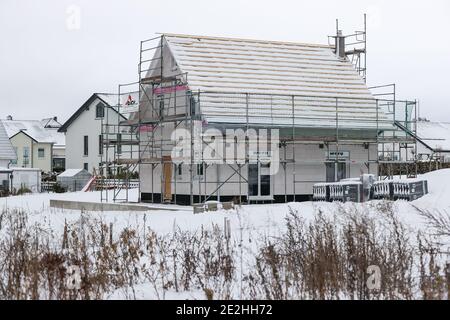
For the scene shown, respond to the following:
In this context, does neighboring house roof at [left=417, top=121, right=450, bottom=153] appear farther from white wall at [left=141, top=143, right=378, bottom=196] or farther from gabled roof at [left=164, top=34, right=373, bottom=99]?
white wall at [left=141, top=143, right=378, bottom=196]

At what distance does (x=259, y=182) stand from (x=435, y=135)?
4470 cm

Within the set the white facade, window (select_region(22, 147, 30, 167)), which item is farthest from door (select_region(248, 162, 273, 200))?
Answer: window (select_region(22, 147, 30, 167))

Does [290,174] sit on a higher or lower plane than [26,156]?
lower

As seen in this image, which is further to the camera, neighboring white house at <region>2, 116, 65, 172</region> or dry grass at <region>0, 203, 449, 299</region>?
neighboring white house at <region>2, 116, 65, 172</region>

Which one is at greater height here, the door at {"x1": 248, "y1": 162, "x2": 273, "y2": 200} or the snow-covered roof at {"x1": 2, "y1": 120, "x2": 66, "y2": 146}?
the snow-covered roof at {"x1": 2, "y1": 120, "x2": 66, "y2": 146}

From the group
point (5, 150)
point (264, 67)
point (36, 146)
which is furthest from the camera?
point (36, 146)

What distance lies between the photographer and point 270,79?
104 ft

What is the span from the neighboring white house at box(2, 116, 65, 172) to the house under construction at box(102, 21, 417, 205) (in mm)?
39407

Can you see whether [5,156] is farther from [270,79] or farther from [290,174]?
[290,174]

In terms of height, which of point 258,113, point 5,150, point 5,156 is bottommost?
point 5,156

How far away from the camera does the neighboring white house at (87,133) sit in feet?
194

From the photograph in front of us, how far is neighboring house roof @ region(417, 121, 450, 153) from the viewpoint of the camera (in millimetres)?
66938

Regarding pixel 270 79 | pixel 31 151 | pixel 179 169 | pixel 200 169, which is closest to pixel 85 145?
pixel 31 151
